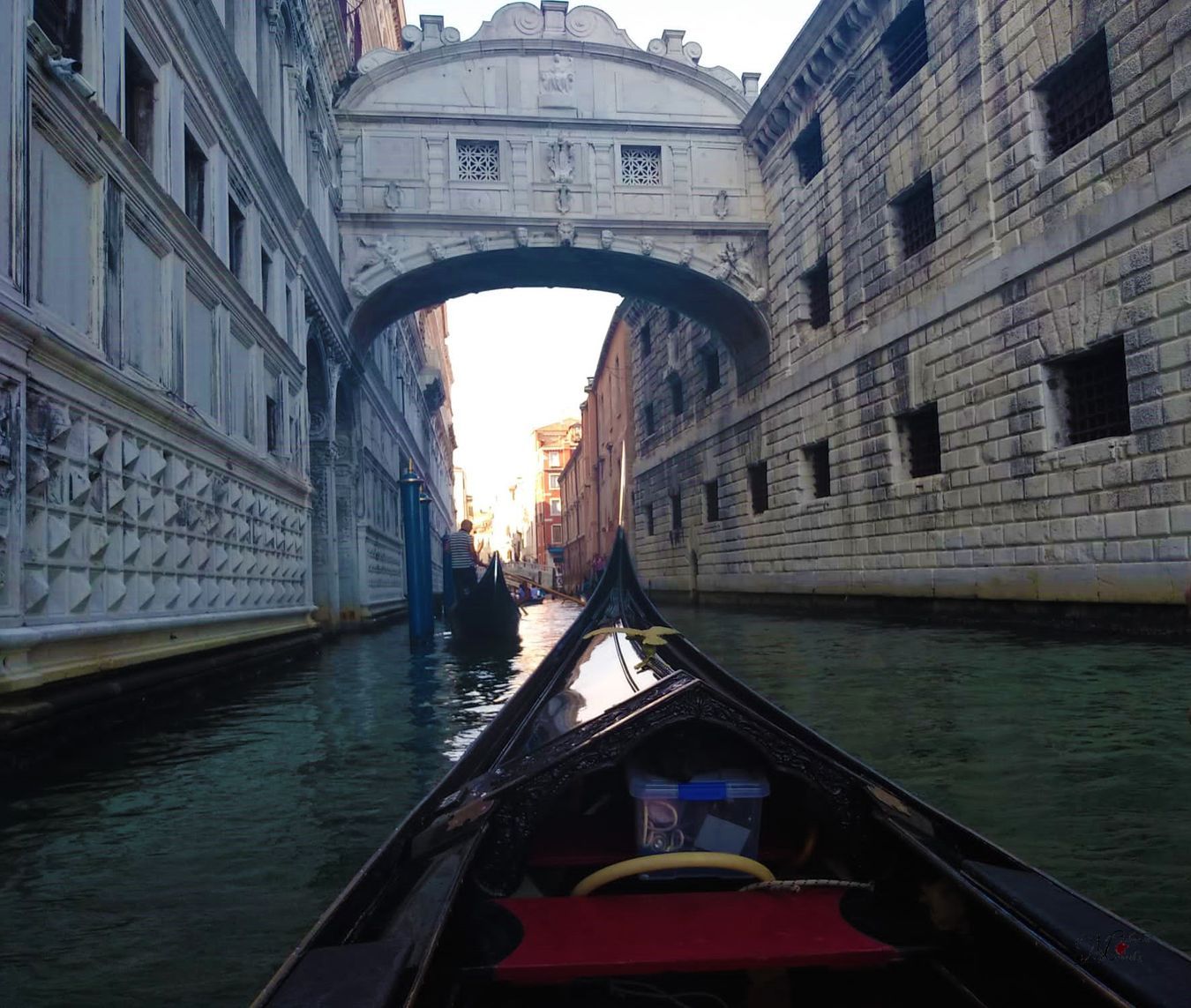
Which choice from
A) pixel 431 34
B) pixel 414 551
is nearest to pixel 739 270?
pixel 431 34

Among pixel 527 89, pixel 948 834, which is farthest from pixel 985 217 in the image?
pixel 948 834

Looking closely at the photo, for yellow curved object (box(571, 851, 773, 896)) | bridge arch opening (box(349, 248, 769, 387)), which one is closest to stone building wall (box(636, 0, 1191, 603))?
bridge arch opening (box(349, 248, 769, 387))

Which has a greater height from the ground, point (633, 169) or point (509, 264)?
point (633, 169)

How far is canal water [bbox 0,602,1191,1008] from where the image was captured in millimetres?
1661

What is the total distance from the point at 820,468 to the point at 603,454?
1446 cm

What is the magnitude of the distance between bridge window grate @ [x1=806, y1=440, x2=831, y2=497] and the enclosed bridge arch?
2292mm

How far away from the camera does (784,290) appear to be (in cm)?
1243

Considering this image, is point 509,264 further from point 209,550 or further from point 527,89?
point 209,550

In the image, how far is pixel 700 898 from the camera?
134 cm

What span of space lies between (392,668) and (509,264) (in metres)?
7.89

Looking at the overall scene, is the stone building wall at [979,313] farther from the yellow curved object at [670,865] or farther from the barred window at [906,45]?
the yellow curved object at [670,865]

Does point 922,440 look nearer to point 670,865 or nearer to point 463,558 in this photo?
point 463,558

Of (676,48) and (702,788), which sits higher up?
(676,48)

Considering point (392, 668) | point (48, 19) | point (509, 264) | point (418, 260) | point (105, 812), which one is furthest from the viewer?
point (509, 264)
